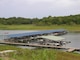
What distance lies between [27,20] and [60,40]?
82.3 metres

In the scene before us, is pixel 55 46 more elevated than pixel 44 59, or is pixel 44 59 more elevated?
pixel 44 59

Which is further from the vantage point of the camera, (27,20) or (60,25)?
(27,20)

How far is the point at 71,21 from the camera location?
110 meters

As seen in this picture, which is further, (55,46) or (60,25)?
(60,25)

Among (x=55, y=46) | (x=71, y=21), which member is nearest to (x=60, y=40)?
(x=55, y=46)

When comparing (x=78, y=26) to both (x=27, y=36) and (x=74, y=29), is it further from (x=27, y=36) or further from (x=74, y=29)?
(x=27, y=36)

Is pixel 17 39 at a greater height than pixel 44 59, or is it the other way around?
pixel 44 59

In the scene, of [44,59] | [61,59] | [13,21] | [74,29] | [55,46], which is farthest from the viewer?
[13,21]

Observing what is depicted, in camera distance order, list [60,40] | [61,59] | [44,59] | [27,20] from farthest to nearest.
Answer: [27,20], [60,40], [61,59], [44,59]

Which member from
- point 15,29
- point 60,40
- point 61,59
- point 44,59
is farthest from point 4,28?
point 44,59

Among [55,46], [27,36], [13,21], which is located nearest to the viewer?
[55,46]

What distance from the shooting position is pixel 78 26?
104 m

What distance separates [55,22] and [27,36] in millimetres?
50771

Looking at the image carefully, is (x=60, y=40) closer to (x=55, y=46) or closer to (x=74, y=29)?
(x=55, y=46)
